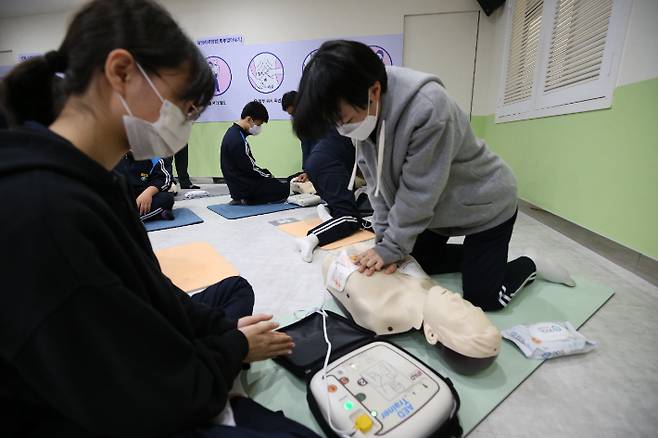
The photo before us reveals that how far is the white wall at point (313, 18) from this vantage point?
3.52 metres

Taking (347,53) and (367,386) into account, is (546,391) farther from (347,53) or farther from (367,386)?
(347,53)

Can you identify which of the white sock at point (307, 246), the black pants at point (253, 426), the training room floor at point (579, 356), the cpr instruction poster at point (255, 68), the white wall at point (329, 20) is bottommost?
the training room floor at point (579, 356)

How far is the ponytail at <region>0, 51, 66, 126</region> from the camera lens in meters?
0.47

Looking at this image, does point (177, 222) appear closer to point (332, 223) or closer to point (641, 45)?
point (332, 223)

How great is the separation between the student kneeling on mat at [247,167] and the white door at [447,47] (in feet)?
6.85

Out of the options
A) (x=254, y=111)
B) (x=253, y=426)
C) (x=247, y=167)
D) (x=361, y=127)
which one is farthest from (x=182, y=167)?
(x=253, y=426)

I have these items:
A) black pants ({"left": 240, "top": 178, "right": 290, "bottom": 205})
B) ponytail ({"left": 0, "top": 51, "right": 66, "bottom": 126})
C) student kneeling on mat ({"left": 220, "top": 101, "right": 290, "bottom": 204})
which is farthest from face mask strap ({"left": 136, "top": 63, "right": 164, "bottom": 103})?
black pants ({"left": 240, "top": 178, "right": 290, "bottom": 205})

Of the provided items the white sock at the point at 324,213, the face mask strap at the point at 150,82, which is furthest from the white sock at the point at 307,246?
the face mask strap at the point at 150,82

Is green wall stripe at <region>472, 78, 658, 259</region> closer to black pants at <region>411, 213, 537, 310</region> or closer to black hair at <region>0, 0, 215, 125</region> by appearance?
black pants at <region>411, 213, 537, 310</region>

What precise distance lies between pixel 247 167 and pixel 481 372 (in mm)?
2430

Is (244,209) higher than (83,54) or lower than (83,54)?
lower

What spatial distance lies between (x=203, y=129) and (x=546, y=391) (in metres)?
4.54

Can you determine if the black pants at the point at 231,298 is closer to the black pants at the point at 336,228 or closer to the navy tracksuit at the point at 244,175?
the black pants at the point at 336,228

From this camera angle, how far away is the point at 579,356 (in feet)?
3.00
